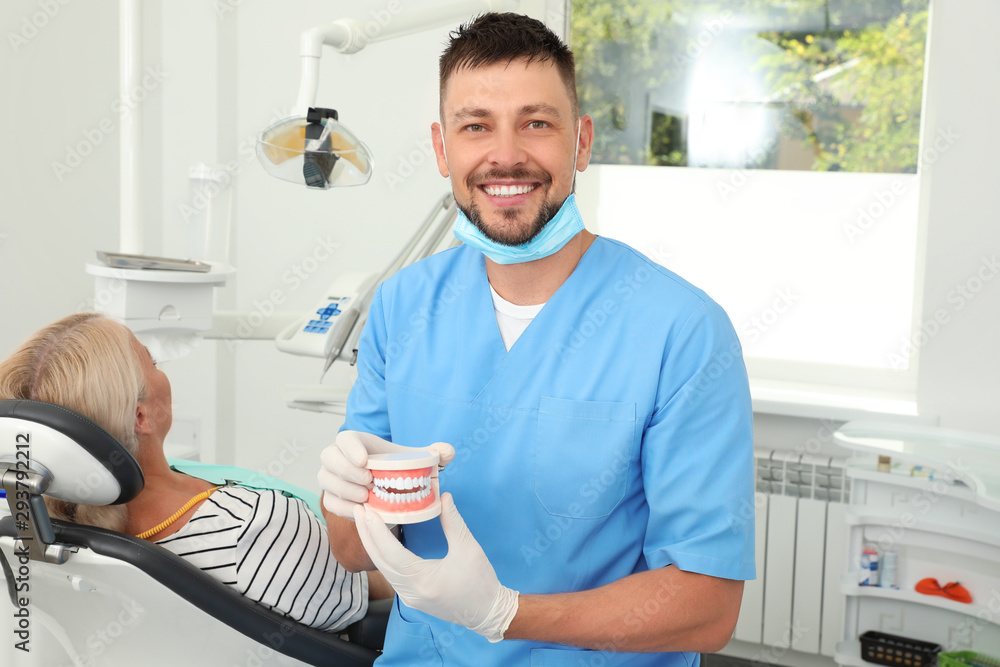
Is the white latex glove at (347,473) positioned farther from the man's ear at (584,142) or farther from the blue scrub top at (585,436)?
the man's ear at (584,142)

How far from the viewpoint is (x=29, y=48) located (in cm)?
280

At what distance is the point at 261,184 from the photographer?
3365mm

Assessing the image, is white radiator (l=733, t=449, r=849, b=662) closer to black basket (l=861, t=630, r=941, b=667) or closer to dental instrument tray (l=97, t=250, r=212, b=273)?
black basket (l=861, t=630, r=941, b=667)

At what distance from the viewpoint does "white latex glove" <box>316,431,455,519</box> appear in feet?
3.17

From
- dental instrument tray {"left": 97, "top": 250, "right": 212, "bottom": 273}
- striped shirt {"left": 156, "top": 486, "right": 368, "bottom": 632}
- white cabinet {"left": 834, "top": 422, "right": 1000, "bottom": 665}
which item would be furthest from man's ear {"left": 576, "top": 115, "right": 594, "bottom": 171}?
white cabinet {"left": 834, "top": 422, "right": 1000, "bottom": 665}

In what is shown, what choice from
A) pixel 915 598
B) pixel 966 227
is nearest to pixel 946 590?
pixel 915 598

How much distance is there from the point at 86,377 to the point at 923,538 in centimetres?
185

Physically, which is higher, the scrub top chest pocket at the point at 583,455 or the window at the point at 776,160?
the window at the point at 776,160

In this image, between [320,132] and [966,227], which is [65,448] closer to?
[320,132]

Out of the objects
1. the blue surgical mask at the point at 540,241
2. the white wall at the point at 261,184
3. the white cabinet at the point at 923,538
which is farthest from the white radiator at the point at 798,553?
the blue surgical mask at the point at 540,241

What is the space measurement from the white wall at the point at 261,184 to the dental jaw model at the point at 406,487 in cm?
195

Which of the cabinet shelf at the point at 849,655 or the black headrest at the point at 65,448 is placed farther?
the cabinet shelf at the point at 849,655

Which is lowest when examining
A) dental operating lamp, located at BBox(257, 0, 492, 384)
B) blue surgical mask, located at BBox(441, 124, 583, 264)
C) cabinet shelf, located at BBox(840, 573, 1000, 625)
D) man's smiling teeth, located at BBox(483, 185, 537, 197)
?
cabinet shelf, located at BBox(840, 573, 1000, 625)

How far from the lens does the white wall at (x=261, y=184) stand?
7.63ft
